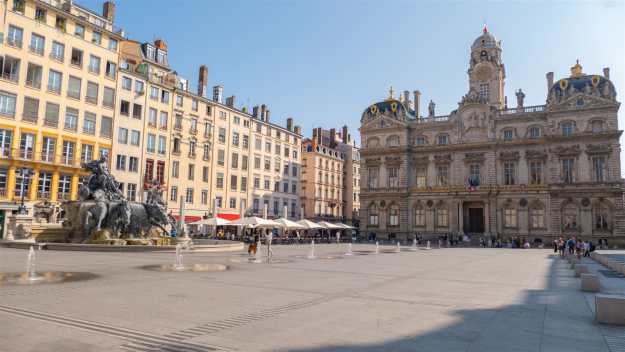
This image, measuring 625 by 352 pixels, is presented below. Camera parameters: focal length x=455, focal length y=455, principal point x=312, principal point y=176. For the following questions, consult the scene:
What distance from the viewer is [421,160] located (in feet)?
210

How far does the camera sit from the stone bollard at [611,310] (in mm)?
8578

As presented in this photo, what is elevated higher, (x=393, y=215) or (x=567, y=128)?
(x=567, y=128)

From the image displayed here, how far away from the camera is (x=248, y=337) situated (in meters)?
7.23

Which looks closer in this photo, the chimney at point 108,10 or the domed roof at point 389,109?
the chimney at point 108,10

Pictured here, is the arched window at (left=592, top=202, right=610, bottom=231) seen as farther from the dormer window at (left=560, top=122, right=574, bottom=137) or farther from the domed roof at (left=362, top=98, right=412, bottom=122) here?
the domed roof at (left=362, top=98, right=412, bottom=122)

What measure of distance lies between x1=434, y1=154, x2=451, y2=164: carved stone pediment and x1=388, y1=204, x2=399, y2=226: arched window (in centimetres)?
852

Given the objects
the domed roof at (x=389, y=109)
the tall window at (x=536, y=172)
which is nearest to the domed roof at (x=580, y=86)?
the tall window at (x=536, y=172)

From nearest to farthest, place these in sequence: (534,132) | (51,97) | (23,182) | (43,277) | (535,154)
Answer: (43,277), (23,182), (51,97), (535,154), (534,132)

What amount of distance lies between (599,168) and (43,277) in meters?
56.6

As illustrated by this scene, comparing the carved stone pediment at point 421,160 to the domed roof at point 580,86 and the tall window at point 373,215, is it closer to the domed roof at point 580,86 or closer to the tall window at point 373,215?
the tall window at point 373,215

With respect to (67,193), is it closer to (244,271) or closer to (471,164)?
(244,271)

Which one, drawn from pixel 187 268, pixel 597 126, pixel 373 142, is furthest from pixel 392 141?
pixel 187 268

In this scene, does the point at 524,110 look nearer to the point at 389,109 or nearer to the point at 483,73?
the point at 483,73

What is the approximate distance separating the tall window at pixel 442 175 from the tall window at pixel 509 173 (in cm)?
734
